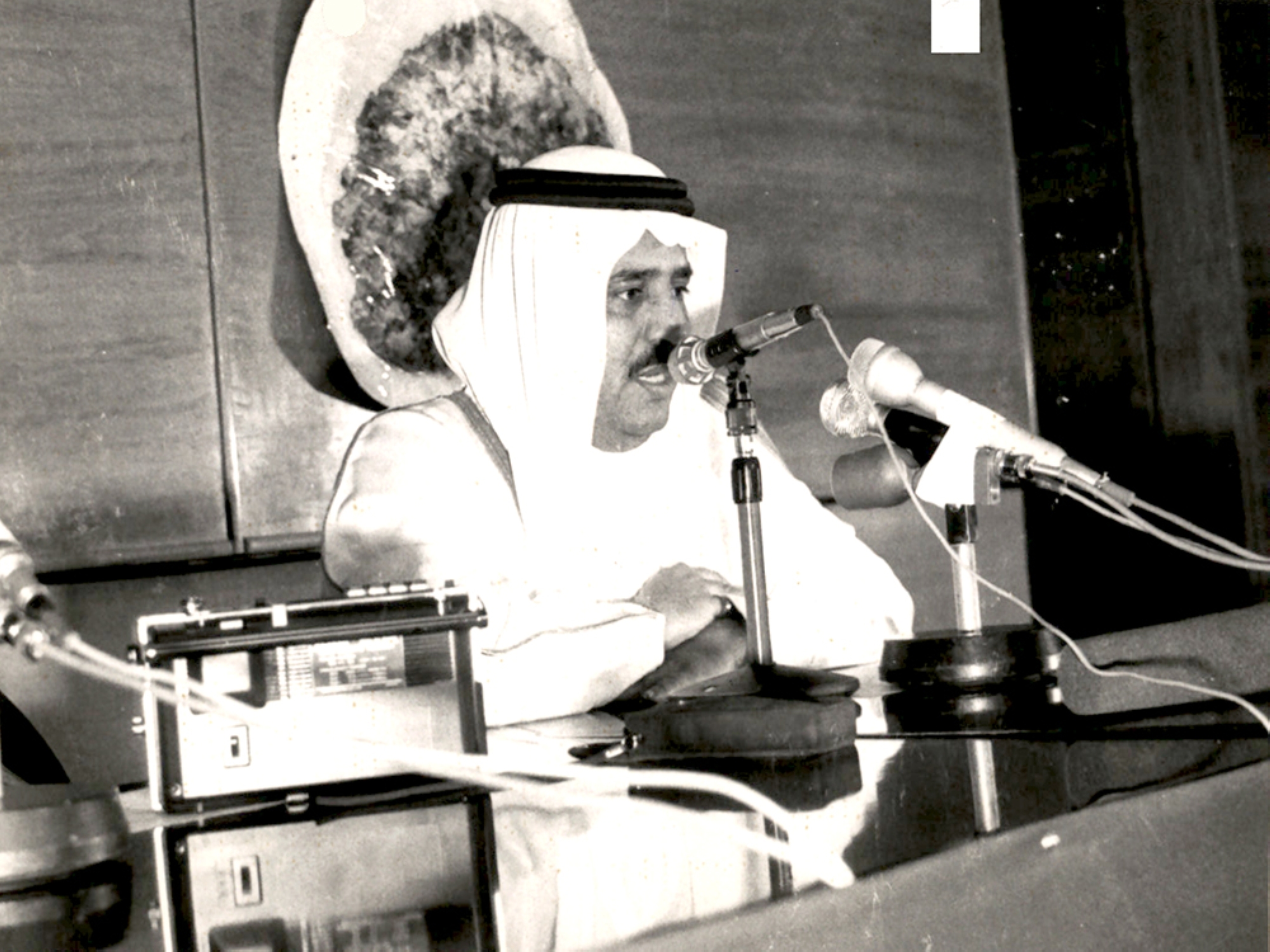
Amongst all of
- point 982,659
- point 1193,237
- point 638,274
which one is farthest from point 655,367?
point 1193,237

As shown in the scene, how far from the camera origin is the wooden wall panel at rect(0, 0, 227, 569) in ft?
5.59

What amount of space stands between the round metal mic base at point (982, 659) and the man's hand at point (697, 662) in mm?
315

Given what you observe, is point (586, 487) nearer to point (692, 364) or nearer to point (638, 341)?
point (638, 341)

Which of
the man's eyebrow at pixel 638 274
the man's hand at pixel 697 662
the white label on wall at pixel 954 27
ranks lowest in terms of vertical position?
the man's hand at pixel 697 662

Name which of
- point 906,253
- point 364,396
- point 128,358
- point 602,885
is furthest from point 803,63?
point 602,885

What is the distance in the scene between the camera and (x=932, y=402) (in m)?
1.44

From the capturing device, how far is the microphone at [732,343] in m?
1.32

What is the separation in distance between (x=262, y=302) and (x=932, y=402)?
0.95m

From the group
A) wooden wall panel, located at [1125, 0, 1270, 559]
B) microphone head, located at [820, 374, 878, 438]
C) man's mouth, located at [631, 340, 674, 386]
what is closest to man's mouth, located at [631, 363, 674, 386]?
man's mouth, located at [631, 340, 674, 386]

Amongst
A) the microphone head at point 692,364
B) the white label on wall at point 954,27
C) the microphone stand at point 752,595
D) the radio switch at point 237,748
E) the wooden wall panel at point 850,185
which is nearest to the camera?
the radio switch at point 237,748

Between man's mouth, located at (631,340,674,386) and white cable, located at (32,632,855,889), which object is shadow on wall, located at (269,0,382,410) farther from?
white cable, located at (32,632,855,889)

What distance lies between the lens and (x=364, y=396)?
77.0 inches

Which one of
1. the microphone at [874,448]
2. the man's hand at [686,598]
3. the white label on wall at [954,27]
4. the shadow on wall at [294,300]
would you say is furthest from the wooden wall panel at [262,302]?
the white label on wall at [954,27]

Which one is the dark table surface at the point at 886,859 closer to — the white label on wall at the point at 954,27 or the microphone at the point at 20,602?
the microphone at the point at 20,602
